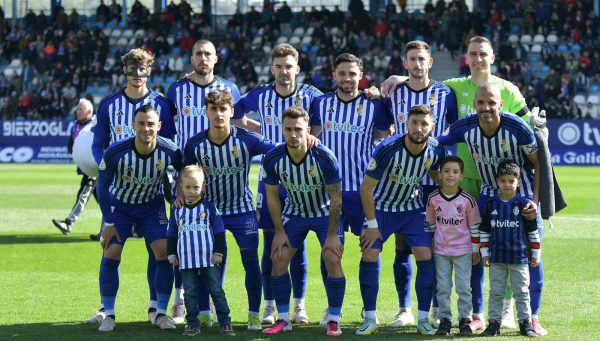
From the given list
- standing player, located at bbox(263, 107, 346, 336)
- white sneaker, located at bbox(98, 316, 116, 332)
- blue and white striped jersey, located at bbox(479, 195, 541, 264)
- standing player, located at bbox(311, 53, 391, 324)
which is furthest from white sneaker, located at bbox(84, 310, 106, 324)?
Result: blue and white striped jersey, located at bbox(479, 195, 541, 264)

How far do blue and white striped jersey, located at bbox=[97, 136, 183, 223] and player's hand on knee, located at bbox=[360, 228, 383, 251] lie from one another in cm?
168

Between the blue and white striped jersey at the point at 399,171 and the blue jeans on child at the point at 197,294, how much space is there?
1463 millimetres

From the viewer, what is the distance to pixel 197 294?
7949 millimetres

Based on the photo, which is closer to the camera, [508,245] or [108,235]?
[508,245]

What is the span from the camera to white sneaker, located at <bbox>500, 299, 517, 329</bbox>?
8.09m

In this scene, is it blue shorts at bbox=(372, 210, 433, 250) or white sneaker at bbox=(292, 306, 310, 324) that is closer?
blue shorts at bbox=(372, 210, 433, 250)

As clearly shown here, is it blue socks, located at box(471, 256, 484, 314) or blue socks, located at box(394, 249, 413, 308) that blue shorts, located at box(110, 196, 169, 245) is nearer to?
blue socks, located at box(394, 249, 413, 308)

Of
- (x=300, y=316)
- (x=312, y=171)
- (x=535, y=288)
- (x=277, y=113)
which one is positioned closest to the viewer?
(x=535, y=288)

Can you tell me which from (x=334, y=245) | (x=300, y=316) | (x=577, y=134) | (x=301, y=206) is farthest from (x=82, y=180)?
(x=577, y=134)

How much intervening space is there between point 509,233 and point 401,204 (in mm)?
928

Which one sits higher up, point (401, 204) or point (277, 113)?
point (277, 113)

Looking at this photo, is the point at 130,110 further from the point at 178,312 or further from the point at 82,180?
the point at 82,180

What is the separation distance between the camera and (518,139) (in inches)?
309

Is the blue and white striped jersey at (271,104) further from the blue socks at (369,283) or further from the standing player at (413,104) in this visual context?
the blue socks at (369,283)
